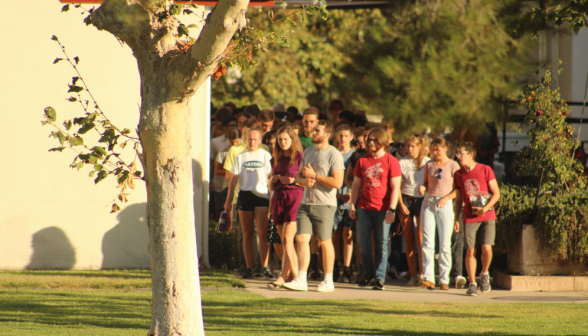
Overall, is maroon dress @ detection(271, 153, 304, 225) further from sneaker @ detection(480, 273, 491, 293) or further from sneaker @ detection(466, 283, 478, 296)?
sneaker @ detection(480, 273, 491, 293)

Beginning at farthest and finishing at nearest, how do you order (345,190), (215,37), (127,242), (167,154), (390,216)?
(127,242), (345,190), (390,216), (167,154), (215,37)

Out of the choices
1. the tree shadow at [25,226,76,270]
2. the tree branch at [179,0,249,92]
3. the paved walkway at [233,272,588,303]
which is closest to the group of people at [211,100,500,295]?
the paved walkway at [233,272,588,303]

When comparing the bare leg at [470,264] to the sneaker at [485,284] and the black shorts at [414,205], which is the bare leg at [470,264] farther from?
the black shorts at [414,205]

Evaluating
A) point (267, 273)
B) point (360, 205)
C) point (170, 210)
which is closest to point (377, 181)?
point (360, 205)

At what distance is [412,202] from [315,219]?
1557 millimetres

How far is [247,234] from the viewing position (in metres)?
9.71

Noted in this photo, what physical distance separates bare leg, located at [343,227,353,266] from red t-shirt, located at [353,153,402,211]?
64 cm

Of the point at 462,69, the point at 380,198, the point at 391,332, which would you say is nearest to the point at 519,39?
the point at 462,69

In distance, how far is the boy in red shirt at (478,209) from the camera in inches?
331

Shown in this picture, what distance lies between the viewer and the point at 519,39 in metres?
1.50

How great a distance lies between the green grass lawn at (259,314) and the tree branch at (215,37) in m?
2.57

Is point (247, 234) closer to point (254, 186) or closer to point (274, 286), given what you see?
point (254, 186)

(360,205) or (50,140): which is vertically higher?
(50,140)

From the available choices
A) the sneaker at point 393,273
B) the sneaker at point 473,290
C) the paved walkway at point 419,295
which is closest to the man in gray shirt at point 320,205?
the paved walkway at point 419,295
